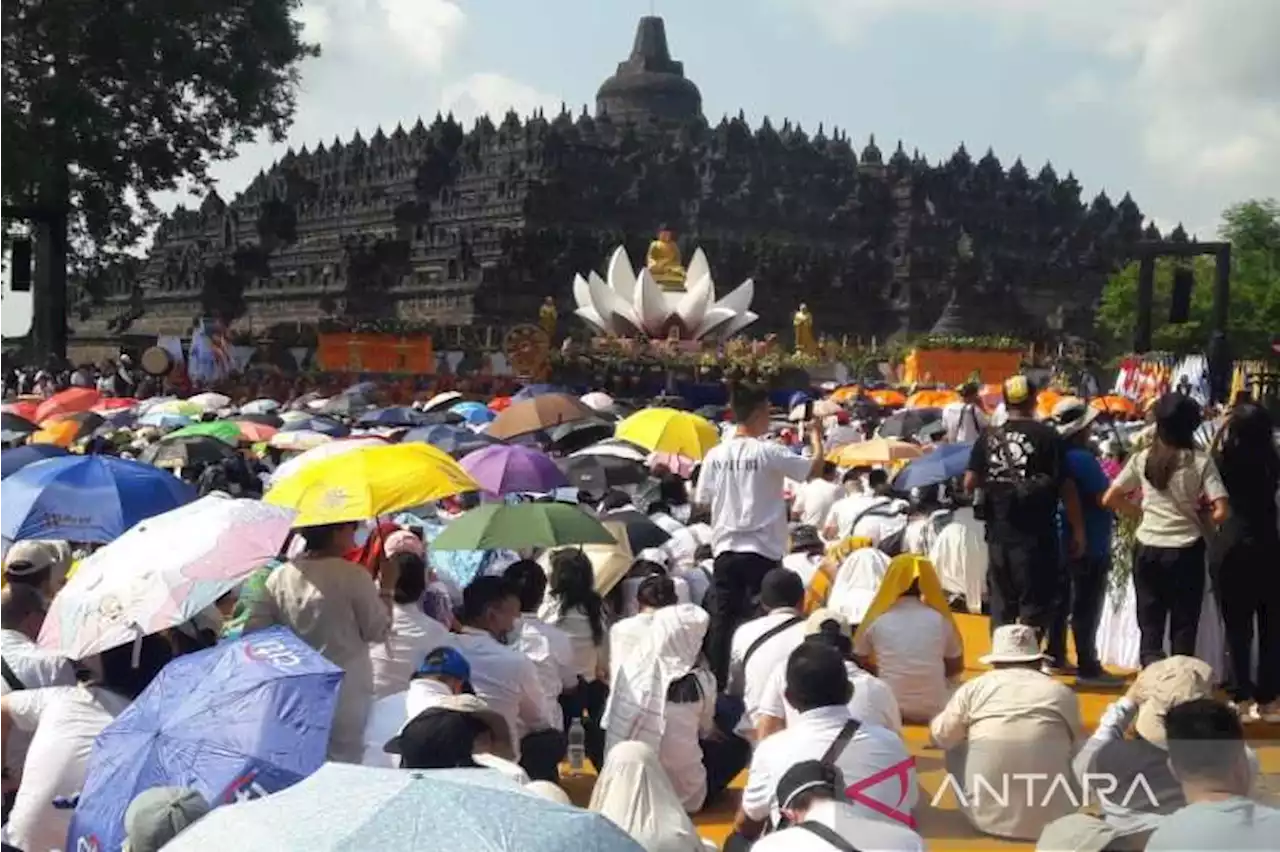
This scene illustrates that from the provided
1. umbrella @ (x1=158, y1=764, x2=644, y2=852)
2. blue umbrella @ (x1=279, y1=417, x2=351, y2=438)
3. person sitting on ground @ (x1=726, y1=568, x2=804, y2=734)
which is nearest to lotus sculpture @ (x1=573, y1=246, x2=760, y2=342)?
blue umbrella @ (x1=279, y1=417, x2=351, y2=438)

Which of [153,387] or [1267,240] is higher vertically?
[1267,240]

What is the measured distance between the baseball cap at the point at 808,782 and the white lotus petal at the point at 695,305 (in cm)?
3609

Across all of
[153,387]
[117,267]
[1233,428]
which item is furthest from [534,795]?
[117,267]

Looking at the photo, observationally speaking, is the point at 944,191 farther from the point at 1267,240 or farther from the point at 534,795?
the point at 534,795

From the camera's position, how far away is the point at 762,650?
5805mm

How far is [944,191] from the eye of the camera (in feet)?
215

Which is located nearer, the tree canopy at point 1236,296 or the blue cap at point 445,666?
the blue cap at point 445,666

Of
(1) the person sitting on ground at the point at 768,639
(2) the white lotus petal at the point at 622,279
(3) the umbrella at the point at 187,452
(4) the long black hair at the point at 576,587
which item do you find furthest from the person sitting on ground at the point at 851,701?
(2) the white lotus petal at the point at 622,279

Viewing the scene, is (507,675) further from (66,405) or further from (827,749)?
(66,405)

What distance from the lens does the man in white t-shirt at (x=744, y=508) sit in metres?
7.07

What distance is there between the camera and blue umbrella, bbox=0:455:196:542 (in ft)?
23.2

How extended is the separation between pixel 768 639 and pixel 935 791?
0.84 metres

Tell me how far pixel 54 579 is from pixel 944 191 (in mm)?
61870

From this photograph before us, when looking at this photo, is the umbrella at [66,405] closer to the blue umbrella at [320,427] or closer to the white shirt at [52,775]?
the blue umbrella at [320,427]
